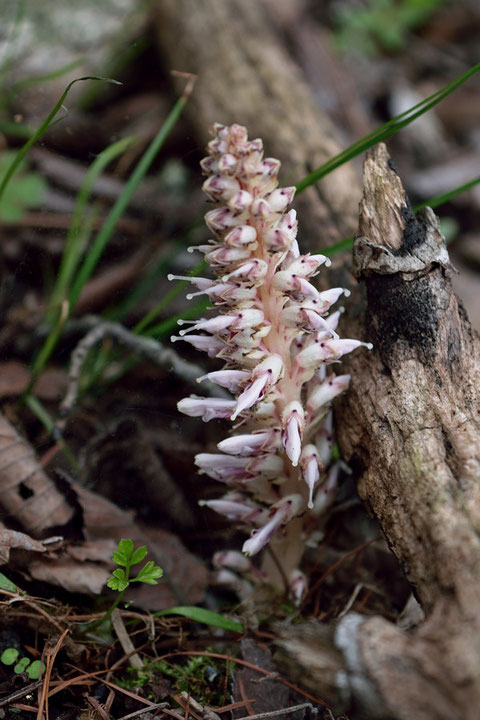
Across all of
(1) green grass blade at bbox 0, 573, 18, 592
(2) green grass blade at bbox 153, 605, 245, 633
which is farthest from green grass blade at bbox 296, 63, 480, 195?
(1) green grass blade at bbox 0, 573, 18, 592

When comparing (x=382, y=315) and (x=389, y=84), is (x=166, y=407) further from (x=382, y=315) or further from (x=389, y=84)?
Answer: (x=389, y=84)

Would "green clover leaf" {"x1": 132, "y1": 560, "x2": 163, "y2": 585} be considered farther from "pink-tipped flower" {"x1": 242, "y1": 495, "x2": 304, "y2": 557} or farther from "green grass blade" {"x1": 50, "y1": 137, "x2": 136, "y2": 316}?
"green grass blade" {"x1": 50, "y1": 137, "x2": 136, "y2": 316}

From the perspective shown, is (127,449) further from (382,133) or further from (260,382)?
(382,133)

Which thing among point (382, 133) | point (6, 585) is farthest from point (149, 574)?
point (382, 133)

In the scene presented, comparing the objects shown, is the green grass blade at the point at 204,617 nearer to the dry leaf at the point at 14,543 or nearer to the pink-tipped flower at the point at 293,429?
Result: the dry leaf at the point at 14,543

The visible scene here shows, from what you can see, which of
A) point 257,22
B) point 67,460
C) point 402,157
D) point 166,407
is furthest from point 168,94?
point 67,460

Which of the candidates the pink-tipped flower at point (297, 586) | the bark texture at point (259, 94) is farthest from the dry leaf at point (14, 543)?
the bark texture at point (259, 94)
